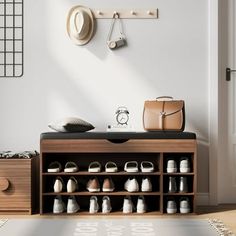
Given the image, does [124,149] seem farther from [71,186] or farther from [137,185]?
[71,186]

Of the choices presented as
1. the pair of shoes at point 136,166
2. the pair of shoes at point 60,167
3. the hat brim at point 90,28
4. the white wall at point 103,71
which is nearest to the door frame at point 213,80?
the white wall at point 103,71

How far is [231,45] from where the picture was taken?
13.1 ft

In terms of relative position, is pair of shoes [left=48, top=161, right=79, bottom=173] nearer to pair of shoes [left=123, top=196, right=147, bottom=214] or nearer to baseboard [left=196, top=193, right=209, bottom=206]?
pair of shoes [left=123, top=196, right=147, bottom=214]

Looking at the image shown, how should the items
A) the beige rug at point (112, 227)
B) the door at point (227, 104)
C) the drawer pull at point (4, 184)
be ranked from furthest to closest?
the door at point (227, 104), the drawer pull at point (4, 184), the beige rug at point (112, 227)

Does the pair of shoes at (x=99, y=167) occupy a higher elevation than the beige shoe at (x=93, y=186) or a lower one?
higher

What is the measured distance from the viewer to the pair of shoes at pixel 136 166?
3.57 m

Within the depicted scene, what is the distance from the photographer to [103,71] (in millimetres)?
3916

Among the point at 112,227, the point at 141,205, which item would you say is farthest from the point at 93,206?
the point at 112,227

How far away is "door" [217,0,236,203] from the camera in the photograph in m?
3.99

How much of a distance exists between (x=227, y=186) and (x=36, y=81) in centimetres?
Answer: 181

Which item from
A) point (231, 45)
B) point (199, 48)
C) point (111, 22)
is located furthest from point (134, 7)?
point (231, 45)

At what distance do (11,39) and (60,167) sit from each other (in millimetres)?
1141

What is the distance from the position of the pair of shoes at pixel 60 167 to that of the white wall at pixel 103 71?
391 mm

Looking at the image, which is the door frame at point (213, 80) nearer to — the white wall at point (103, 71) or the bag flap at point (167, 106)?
the white wall at point (103, 71)
